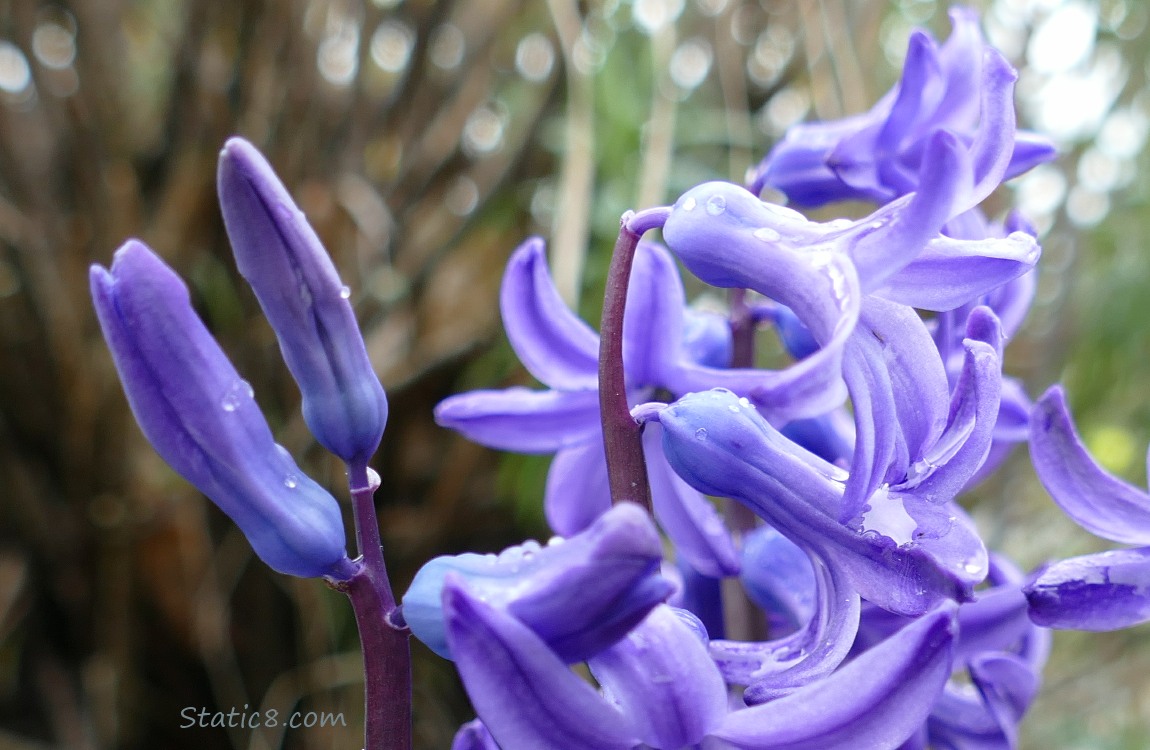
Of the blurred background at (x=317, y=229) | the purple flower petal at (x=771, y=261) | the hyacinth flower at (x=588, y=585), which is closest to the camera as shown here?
the hyacinth flower at (x=588, y=585)

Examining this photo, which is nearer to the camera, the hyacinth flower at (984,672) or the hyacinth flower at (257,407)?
the hyacinth flower at (257,407)

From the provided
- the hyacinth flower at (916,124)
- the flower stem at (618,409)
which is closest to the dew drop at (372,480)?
the flower stem at (618,409)

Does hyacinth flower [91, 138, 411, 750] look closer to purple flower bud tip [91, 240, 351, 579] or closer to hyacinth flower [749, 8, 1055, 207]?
purple flower bud tip [91, 240, 351, 579]

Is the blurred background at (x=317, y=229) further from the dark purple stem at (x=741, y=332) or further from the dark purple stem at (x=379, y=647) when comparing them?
the dark purple stem at (x=379, y=647)

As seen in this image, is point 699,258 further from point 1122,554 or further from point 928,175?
point 1122,554

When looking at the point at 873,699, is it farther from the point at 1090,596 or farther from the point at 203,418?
the point at 203,418

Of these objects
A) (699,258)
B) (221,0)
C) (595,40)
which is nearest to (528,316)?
(699,258)
